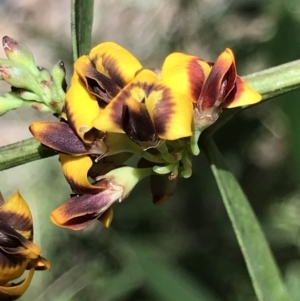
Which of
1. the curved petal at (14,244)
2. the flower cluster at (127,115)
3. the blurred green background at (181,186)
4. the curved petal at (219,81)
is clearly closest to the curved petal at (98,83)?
the flower cluster at (127,115)

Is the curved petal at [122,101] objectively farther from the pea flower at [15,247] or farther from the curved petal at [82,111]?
the pea flower at [15,247]

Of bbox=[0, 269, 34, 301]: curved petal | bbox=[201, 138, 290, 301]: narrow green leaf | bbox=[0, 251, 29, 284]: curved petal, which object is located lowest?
bbox=[201, 138, 290, 301]: narrow green leaf

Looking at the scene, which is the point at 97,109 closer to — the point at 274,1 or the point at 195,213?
the point at 274,1

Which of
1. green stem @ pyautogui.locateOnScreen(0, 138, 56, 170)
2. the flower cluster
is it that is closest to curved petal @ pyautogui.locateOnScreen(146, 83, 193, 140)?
the flower cluster

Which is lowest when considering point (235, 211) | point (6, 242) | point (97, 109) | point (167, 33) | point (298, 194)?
point (298, 194)

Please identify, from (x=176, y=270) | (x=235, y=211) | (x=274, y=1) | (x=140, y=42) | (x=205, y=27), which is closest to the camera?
(x=235, y=211)

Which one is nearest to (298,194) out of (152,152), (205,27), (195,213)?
(195,213)

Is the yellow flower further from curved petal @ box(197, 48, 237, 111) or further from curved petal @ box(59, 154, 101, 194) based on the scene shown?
curved petal @ box(59, 154, 101, 194)
